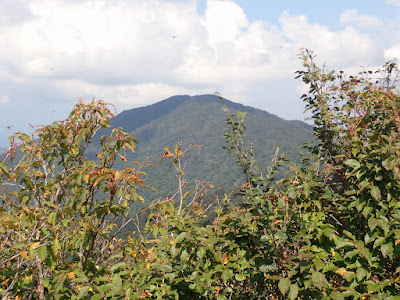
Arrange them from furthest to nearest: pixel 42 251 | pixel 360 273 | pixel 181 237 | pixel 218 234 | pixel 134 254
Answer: pixel 134 254 → pixel 218 234 → pixel 181 237 → pixel 360 273 → pixel 42 251

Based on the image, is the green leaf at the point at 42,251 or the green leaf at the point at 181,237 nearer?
the green leaf at the point at 42,251

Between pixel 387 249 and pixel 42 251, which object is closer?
pixel 42 251

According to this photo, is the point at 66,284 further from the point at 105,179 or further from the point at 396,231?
the point at 396,231

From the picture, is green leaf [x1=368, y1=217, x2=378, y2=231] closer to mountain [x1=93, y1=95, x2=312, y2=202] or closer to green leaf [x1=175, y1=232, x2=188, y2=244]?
green leaf [x1=175, y1=232, x2=188, y2=244]

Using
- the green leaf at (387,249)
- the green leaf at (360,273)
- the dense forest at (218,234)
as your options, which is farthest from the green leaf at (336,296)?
the green leaf at (387,249)

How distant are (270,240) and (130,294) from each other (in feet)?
3.89

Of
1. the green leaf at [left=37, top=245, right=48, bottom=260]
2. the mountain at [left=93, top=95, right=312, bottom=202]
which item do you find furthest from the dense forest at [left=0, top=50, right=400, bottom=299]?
the mountain at [left=93, top=95, right=312, bottom=202]

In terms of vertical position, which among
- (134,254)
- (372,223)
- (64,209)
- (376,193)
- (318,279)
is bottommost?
(134,254)

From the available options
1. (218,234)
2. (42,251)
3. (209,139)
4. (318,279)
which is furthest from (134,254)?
(209,139)

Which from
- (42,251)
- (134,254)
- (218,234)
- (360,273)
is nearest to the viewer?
(42,251)

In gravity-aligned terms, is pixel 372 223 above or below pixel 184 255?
above

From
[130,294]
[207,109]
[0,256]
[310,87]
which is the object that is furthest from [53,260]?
[207,109]

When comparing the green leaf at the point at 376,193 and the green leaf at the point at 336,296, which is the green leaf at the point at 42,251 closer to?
the green leaf at the point at 336,296

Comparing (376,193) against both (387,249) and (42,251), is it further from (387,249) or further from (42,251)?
(42,251)
